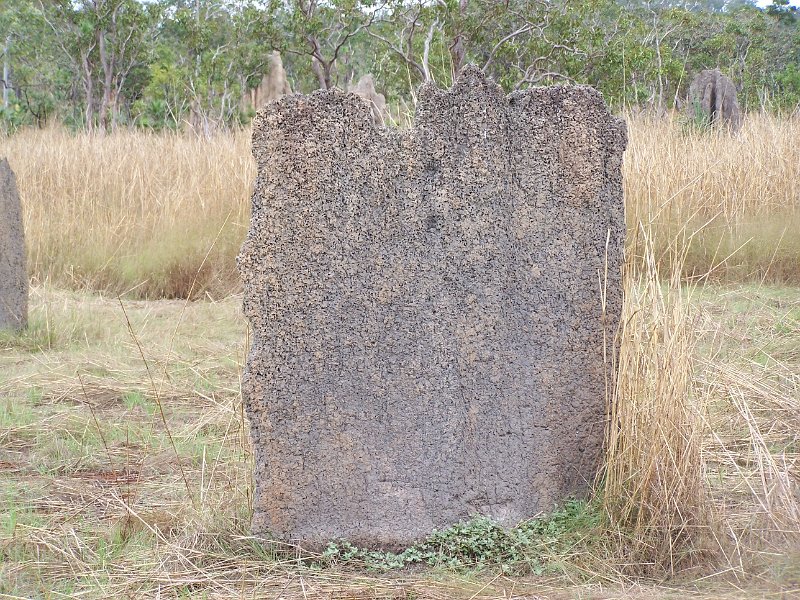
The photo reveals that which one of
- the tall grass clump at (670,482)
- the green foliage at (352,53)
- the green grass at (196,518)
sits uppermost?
the green foliage at (352,53)

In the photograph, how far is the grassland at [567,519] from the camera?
7.10 ft

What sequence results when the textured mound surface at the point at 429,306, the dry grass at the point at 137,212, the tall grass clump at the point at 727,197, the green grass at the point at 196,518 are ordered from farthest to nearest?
the dry grass at the point at 137,212
the tall grass clump at the point at 727,197
the textured mound surface at the point at 429,306
the green grass at the point at 196,518

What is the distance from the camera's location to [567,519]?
93.1 inches

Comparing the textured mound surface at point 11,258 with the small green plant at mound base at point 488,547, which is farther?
the textured mound surface at point 11,258

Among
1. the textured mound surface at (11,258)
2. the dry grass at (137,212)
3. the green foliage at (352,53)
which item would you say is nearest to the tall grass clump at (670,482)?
the green foliage at (352,53)

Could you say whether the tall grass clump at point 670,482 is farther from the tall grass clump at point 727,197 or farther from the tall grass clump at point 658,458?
the tall grass clump at point 727,197

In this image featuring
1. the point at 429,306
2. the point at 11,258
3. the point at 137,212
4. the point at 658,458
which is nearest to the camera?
the point at 658,458

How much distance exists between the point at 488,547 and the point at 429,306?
1.94 ft

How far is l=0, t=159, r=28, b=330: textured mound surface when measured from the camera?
4.73 m

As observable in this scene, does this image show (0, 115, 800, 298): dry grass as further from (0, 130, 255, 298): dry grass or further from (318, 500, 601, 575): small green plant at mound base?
(318, 500, 601, 575): small green plant at mound base

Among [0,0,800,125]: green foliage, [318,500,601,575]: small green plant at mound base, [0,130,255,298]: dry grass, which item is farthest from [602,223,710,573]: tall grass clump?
[0,130,255,298]: dry grass

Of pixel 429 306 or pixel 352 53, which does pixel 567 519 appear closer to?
pixel 429 306

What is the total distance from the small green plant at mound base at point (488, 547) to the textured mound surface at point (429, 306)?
4 centimetres

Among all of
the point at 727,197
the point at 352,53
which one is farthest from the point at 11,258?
the point at 352,53
